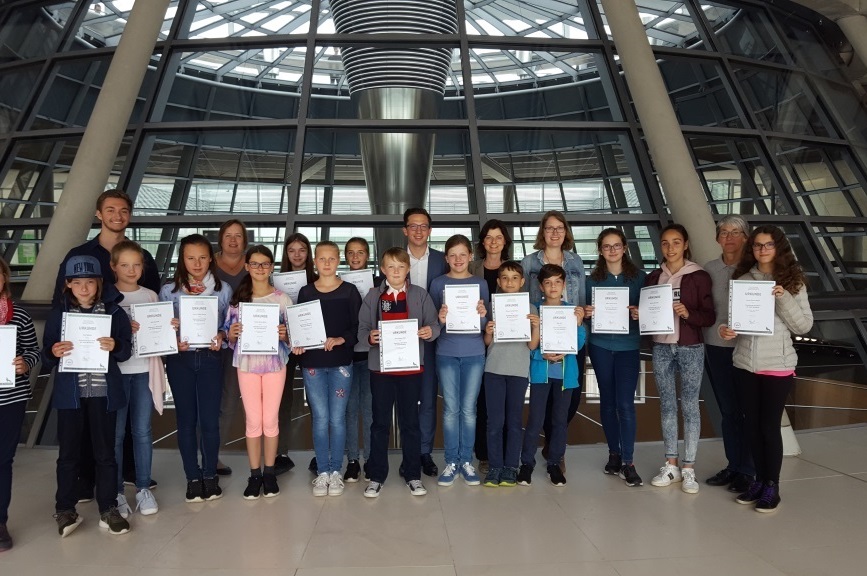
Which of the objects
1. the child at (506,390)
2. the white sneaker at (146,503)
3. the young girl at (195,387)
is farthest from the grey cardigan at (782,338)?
the white sneaker at (146,503)

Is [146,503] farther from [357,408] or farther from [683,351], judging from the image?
[683,351]

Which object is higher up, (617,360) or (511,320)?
(511,320)

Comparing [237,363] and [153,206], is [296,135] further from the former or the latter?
[237,363]

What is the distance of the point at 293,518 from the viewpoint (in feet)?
15.3

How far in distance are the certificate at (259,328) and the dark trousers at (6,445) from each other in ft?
4.91

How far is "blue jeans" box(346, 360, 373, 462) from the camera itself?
5699 mm

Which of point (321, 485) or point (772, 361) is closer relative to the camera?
point (772, 361)

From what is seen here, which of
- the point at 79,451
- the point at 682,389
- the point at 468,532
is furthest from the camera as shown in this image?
the point at 682,389

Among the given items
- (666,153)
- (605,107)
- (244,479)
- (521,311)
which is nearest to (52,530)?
(244,479)

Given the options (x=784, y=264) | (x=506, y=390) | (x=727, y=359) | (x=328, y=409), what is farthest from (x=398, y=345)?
(x=784, y=264)

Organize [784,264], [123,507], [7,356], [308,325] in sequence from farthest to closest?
[308,325]
[784,264]
[123,507]
[7,356]

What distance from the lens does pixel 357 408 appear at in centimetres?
578

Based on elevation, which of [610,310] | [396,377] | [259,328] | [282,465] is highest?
[610,310]

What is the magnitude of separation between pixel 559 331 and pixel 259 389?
2397 mm
